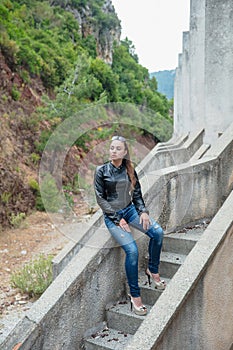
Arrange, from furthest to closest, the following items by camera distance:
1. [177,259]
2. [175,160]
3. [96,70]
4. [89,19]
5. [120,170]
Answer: [89,19]
[96,70]
[175,160]
[177,259]
[120,170]

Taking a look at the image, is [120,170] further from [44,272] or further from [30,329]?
[44,272]

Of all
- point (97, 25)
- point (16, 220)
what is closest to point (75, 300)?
point (16, 220)

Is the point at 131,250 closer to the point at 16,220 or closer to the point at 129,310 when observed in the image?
the point at 129,310

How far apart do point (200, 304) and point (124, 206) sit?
1069 millimetres

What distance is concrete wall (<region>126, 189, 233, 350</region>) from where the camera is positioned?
2.97 metres

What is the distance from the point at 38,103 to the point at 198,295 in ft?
53.7

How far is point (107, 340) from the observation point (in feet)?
12.0

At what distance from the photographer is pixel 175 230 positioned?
4.78 m

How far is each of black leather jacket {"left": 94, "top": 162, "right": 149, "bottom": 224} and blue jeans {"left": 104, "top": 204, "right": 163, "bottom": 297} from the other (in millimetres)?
69

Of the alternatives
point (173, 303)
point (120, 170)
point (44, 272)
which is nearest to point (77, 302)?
point (173, 303)

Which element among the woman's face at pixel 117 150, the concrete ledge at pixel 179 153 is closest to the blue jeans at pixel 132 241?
the woman's face at pixel 117 150

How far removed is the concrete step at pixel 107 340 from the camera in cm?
356

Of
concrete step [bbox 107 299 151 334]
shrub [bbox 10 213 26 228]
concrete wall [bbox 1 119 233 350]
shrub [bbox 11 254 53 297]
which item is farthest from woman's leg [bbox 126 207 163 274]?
shrub [bbox 10 213 26 228]

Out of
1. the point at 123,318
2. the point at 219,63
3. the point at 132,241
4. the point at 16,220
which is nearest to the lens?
the point at 132,241
